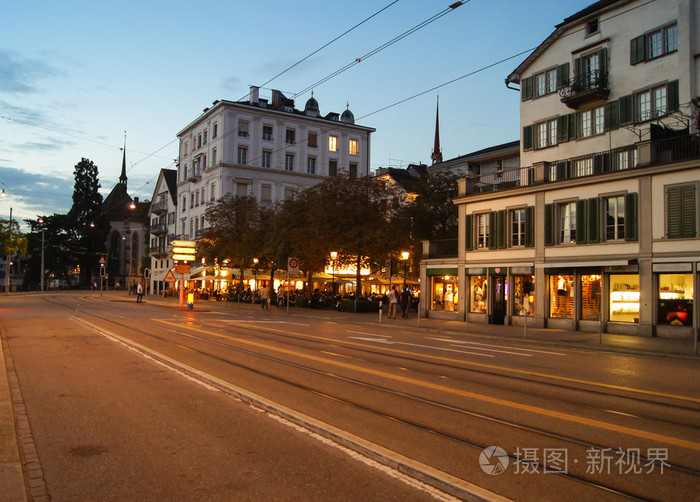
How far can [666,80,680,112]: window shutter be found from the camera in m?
25.8

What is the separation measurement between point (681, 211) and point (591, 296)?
515cm

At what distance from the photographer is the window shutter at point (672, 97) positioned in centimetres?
2583

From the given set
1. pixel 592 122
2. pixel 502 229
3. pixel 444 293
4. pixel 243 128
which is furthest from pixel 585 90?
pixel 243 128

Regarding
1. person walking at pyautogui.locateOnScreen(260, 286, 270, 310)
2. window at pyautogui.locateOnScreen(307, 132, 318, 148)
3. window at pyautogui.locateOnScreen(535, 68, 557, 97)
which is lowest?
person walking at pyautogui.locateOnScreen(260, 286, 270, 310)

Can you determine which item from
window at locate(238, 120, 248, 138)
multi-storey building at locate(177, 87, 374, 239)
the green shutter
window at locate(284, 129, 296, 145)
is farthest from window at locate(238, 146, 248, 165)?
the green shutter

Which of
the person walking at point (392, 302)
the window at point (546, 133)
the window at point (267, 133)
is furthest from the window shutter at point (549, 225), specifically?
the window at point (267, 133)

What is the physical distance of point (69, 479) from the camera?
5.32m

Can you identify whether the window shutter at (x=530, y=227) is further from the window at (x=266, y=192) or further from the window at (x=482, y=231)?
the window at (x=266, y=192)

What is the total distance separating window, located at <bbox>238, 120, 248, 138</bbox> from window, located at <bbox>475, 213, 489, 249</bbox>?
43923 mm

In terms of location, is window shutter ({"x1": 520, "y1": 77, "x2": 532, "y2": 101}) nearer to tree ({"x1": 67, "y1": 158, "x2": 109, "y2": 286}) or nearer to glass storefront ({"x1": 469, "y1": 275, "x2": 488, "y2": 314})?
glass storefront ({"x1": 469, "y1": 275, "x2": 488, "y2": 314})

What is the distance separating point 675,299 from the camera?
2211 centimetres

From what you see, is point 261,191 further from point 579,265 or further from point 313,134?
point 579,265

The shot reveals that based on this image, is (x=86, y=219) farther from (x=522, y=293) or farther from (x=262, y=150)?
(x=522, y=293)

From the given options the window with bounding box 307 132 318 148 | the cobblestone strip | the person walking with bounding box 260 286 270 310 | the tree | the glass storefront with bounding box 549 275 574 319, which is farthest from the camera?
the tree
